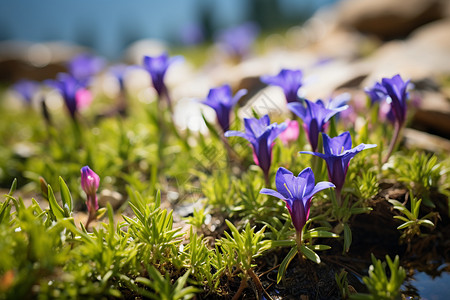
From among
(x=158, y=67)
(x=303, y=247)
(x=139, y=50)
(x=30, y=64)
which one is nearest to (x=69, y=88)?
(x=158, y=67)

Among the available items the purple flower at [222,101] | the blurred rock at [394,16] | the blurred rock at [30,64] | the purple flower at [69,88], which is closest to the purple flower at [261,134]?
the purple flower at [222,101]

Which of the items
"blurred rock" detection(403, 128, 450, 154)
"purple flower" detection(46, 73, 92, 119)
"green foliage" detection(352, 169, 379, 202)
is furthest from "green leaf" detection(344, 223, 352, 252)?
"purple flower" detection(46, 73, 92, 119)

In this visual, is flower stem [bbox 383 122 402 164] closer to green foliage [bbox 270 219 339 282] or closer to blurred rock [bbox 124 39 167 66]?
green foliage [bbox 270 219 339 282]

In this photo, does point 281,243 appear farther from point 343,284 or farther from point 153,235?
point 153,235

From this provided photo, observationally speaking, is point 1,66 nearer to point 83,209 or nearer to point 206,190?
point 83,209

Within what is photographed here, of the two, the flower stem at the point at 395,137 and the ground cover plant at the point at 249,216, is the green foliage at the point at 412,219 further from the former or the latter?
the flower stem at the point at 395,137
